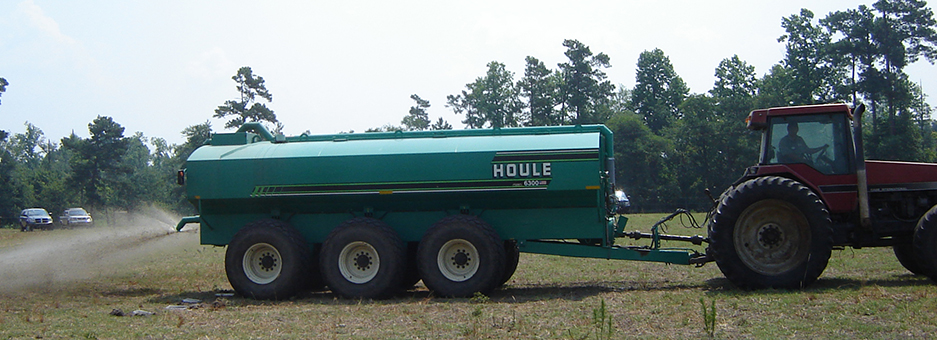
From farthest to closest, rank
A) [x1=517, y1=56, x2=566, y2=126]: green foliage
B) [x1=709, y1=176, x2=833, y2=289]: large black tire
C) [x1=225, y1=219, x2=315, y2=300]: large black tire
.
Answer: [x1=517, y1=56, x2=566, y2=126]: green foliage, [x1=225, y1=219, x2=315, y2=300]: large black tire, [x1=709, y1=176, x2=833, y2=289]: large black tire

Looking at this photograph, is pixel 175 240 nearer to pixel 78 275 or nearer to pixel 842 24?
pixel 78 275

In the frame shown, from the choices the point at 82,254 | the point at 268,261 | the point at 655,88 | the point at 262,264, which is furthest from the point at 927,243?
the point at 655,88

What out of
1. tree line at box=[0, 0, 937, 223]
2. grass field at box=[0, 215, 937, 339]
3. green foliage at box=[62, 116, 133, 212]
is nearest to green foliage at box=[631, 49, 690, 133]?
tree line at box=[0, 0, 937, 223]

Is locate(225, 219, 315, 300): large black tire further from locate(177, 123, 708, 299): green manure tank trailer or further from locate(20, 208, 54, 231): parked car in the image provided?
locate(20, 208, 54, 231): parked car

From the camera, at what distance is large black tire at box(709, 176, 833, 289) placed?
11.9 metres

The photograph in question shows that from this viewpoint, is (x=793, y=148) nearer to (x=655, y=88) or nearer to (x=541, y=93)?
(x=541, y=93)

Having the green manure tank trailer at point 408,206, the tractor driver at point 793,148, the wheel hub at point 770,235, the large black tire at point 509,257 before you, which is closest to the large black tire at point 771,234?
the wheel hub at point 770,235

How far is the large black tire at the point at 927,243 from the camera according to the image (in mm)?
11828

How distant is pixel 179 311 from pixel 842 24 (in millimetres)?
61114

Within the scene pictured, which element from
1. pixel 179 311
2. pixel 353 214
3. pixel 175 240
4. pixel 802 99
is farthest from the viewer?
pixel 802 99

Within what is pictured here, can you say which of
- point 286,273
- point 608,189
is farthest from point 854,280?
point 286,273

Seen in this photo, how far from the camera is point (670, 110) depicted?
93500mm

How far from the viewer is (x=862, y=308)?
9789 millimetres

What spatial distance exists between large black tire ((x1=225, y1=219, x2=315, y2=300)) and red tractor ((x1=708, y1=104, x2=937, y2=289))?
23.3 ft
